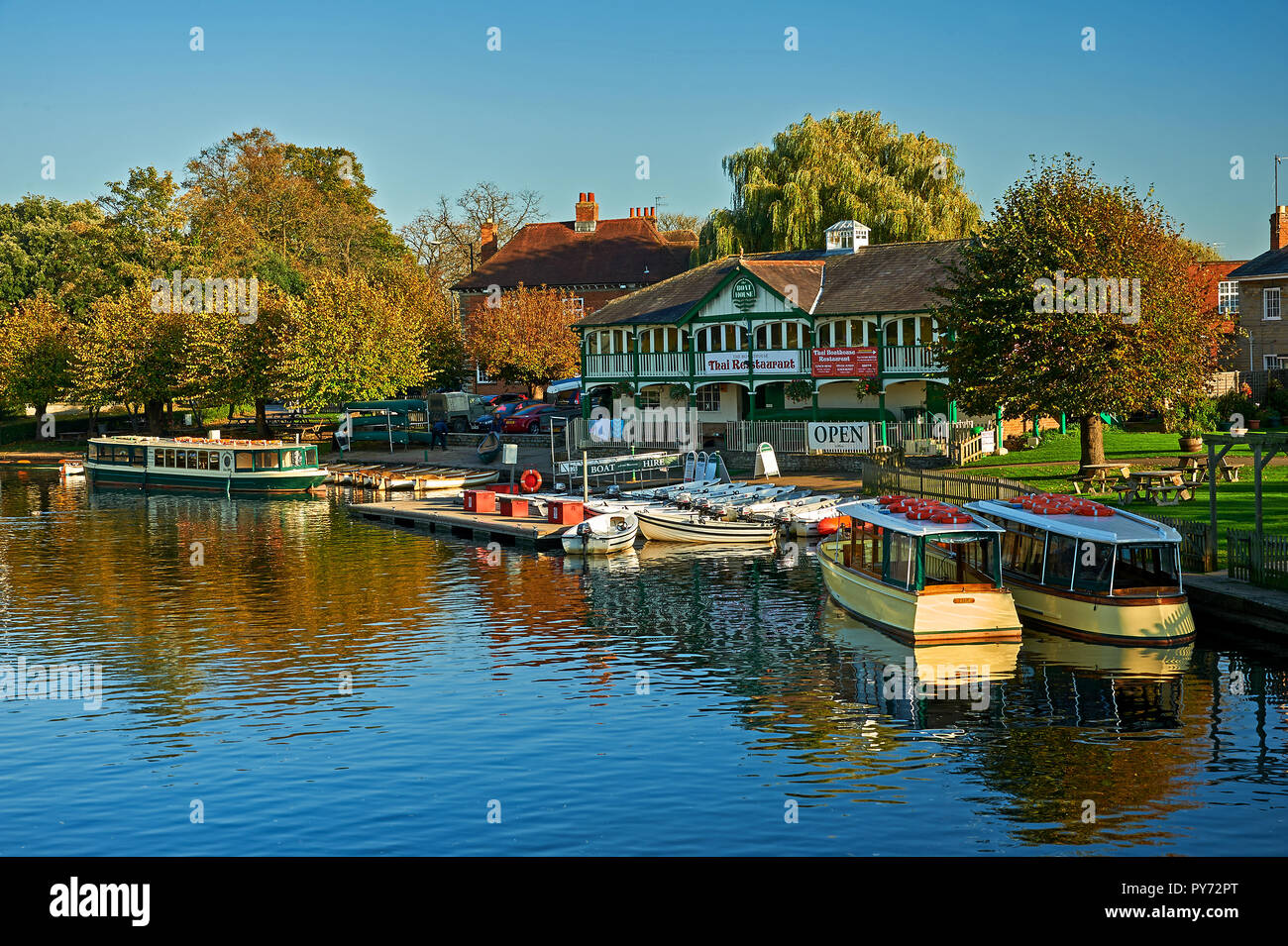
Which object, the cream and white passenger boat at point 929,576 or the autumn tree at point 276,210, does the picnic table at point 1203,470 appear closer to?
the cream and white passenger boat at point 929,576

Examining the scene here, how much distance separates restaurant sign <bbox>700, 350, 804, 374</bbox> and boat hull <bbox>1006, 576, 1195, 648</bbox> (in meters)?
34.7

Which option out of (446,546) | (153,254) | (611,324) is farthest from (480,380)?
(446,546)

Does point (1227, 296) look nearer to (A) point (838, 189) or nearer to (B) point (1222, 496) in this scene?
(A) point (838, 189)

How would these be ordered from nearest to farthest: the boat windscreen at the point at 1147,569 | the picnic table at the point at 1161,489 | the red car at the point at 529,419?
the boat windscreen at the point at 1147,569
the picnic table at the point at 1161,489
the red car at the point at 529,419

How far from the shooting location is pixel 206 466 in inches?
2704

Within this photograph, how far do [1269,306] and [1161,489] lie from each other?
36.5 m

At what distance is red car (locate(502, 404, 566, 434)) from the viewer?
2867 inches

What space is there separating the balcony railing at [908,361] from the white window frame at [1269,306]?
2257 cm

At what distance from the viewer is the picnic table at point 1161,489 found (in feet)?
126

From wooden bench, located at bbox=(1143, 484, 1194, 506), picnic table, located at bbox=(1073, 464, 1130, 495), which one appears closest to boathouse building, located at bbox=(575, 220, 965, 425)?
picnic table, located at bbox=(1073, 464, 1130, 495)

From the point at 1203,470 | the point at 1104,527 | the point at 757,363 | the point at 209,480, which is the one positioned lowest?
the point at 1104,527

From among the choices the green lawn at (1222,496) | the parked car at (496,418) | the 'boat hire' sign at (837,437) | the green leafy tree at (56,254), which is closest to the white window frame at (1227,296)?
the 'boat hire' sign at (837,437)

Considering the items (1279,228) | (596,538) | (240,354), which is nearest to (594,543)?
(596,538)
